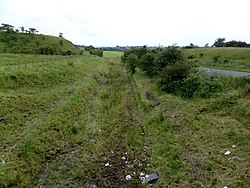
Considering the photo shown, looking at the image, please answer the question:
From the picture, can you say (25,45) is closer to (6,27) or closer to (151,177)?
(6,27)

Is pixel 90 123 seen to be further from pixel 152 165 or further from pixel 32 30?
pixel 32 30

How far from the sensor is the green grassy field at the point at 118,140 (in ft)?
28.9

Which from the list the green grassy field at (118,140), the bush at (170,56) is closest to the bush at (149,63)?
the bush at (170,56)

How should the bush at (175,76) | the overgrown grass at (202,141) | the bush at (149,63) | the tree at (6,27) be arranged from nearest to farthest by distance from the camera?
the overgrown grass at (202,141) < the bush at (175,76) < the bush at (149,63) < the tree at (6,27)

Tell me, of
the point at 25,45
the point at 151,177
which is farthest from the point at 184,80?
the point at 25,45

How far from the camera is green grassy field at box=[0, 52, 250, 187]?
880cm

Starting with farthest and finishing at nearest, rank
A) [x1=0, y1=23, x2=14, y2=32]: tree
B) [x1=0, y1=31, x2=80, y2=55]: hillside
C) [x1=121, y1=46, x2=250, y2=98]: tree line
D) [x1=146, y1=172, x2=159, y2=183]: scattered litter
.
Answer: [x1=0, y1=23, x2=14, y2=32]: tree < [x1=0, y1=31, x2=80, y2=55]: hillside < [x1=121, y1=46, x2=250, y2=98]: tree line < [x1=146, y1=172, x2=159, y2=183]: scattered litter

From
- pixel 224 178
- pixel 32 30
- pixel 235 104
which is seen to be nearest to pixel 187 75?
pixel 235 104

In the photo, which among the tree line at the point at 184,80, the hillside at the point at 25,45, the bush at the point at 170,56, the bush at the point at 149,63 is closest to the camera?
the tree line at the point at 184,80

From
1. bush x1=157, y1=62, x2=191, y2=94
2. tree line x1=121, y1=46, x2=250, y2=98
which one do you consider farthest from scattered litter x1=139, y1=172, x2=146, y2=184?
bush x1=157, y1=62, x2=191, y2=94

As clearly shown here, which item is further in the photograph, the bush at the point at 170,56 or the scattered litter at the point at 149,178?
the bush at the point at 170,56

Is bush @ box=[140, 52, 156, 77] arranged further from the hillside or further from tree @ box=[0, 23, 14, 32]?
tree @ box=[0, 23, 14, 32]

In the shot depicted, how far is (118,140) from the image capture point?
12.8m

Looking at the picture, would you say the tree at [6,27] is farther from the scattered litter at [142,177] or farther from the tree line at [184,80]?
the scattered litter at [142,177]
